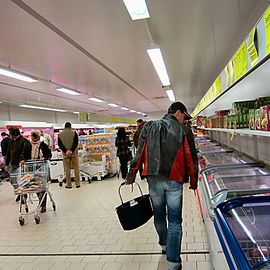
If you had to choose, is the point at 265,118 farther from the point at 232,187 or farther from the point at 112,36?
the point at 112,36

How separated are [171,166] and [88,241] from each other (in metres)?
2.02

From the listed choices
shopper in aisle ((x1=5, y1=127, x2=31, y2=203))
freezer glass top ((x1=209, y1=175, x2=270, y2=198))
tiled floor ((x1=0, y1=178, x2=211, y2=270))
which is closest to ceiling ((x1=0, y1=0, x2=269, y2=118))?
shopper in aisle ((x1=5, y1=127, x2=31, y2=203))

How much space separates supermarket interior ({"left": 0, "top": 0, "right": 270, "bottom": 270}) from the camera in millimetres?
2079

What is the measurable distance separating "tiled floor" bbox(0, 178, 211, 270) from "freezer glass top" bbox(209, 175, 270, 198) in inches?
40.3

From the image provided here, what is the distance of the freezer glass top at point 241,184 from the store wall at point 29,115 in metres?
14.3

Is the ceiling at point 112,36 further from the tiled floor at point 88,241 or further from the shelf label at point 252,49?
the tiled floor at point 88,241

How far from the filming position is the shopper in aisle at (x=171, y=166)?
277 centimetres

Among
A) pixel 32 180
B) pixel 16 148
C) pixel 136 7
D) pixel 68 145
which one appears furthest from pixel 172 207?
pixel 68 145

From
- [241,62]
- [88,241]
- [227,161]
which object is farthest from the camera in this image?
[88,241]

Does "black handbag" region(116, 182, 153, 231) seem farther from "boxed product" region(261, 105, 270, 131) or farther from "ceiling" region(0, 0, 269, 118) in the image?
"ceiling" region(0, 0, 269, 118)

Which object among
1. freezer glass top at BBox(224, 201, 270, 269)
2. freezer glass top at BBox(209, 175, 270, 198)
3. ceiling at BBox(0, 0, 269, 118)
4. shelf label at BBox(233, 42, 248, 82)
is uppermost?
ceiling at BBox(0, 0, 269, 118)

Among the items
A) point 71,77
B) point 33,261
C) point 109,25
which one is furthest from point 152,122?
point 71,77

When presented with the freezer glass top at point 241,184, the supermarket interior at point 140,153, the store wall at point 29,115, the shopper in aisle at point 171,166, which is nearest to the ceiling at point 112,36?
the supermarket interior at point 140,153

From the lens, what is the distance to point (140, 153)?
2984 mm
